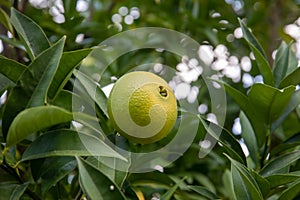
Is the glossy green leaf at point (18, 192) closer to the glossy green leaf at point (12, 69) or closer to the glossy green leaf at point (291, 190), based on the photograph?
the glossy green leaf at point (12, 69)

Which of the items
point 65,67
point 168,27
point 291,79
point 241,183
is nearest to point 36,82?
point 65,67

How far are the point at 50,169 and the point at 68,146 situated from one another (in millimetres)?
100

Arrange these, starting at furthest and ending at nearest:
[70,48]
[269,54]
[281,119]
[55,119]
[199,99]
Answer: [269,54] < [199,99] < [70,48] < [281,119] < [55,119]

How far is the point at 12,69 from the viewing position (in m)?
0.63

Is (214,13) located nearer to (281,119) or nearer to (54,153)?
(281,119)

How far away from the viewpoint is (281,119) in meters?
0.81

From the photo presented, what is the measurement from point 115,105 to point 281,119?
0.33 metres

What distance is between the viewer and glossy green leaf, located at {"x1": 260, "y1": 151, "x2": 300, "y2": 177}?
0.68m

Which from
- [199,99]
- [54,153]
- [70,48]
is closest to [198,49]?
[199,99]

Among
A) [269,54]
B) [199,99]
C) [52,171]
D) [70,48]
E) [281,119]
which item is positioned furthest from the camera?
[269,54]

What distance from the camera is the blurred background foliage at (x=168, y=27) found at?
0.83m

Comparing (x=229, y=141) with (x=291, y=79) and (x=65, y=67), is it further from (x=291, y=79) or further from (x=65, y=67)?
(x=65, y=67)

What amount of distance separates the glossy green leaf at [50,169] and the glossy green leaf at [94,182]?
120 mm

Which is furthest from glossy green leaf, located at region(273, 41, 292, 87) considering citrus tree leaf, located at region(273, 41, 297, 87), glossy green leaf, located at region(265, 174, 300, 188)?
glossy green leaf, located at region(265, 174, 300, 188)
